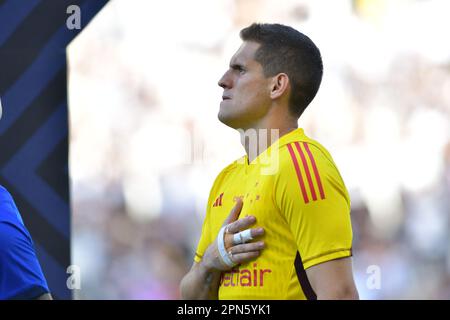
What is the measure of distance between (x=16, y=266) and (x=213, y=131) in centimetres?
271

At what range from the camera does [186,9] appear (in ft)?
15.8

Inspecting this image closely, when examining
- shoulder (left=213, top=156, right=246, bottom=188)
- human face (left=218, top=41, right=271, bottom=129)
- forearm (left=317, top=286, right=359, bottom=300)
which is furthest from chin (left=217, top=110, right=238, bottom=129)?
forearm (left=317, top=286, right=359, bottom=300)

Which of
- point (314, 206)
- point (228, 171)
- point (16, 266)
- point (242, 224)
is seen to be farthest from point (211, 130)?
point (16, 266)

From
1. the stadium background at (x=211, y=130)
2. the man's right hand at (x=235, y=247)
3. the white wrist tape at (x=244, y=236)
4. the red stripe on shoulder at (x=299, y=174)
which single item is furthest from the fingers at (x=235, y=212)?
the stadium background at (x=211, y=130)

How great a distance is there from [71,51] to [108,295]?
4.74 feet

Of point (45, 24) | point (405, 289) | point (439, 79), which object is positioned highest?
point (45, 24)

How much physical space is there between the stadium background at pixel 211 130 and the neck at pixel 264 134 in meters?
2.11

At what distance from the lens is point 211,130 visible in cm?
465

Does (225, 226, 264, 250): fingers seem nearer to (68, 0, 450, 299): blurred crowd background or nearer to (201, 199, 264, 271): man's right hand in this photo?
(201, 199, 264, 271): man's right hand

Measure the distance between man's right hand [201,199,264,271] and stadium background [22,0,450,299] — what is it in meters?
2.25

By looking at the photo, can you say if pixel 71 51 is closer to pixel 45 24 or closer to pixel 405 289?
pixel 45 24

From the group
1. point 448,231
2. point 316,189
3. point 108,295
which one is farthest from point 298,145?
point 448,231

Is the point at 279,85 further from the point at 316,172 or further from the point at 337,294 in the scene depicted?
the point at 337,294

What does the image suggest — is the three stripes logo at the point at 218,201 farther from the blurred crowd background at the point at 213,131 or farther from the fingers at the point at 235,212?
the blurred crowd background at the point at 213,131
